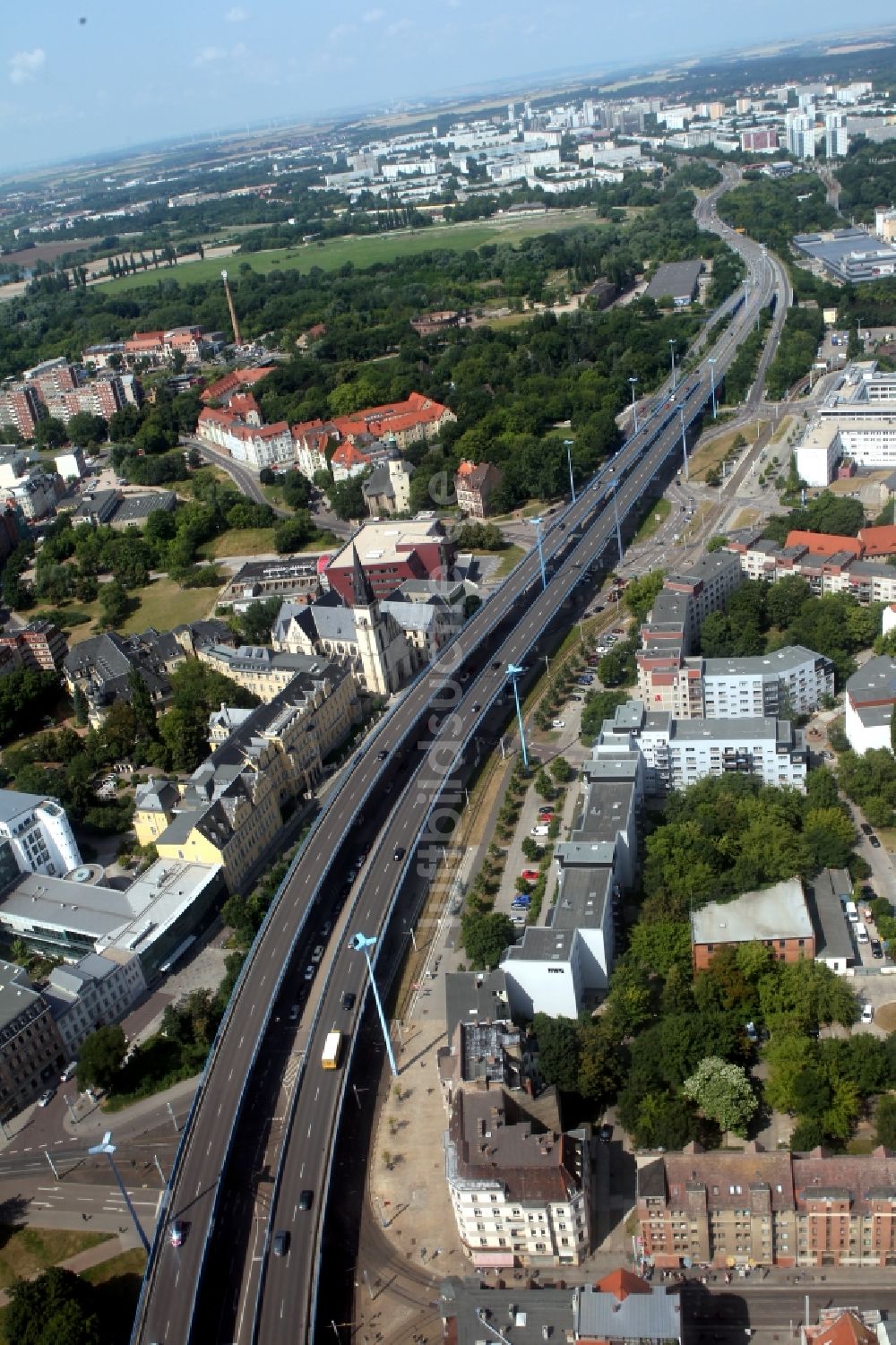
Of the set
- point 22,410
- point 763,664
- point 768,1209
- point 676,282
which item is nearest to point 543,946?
point 768,1209

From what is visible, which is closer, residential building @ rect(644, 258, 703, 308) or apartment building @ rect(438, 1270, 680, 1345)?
apartment building @ rect(438, 1270, 680, 1345)

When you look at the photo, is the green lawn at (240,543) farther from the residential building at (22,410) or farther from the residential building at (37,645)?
the residential building at (22,410)

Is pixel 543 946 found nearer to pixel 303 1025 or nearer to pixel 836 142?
pixel 303 1025

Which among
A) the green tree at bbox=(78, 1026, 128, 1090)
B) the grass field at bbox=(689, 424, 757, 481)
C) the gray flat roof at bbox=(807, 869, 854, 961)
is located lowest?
the grass field at bbox=(689, 424, 757, 481)

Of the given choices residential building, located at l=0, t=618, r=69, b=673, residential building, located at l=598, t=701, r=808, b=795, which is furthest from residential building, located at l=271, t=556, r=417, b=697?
residential building, located at l=598, t=701, r=808, b=795

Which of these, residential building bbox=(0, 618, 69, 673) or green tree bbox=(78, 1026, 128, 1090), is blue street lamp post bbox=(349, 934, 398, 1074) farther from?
residential building bbox=(0, 618, 69, 673)

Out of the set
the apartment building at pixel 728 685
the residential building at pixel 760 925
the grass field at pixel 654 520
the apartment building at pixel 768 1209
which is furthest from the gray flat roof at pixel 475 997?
the grass field at pixel 654 520
